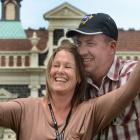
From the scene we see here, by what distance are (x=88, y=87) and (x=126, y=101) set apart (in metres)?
0.22

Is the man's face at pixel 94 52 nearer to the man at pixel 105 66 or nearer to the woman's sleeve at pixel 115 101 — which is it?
the man at pixel 105 66

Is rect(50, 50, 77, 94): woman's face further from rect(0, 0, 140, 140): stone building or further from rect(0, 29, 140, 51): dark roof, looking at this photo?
rect(0, 29, 140, 51): dark roof

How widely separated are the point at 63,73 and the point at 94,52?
0.53 ft

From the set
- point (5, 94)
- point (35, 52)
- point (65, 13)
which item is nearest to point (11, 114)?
point (5, 94)

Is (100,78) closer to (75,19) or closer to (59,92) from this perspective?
(59,92)

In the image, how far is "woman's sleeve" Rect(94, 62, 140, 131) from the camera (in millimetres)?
2137

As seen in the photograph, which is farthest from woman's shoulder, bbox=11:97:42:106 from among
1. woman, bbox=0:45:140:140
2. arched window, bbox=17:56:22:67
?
arched window, bbox=17:56:22:67

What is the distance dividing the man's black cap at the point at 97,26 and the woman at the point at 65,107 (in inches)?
3.2

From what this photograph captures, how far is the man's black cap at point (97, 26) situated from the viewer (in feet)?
7.49

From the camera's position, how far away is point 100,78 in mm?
2320

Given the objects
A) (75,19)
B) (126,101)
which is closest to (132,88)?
(126,101)

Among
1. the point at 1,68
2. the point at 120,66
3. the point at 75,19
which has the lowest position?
the point at 1,68

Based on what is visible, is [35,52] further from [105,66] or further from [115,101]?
[115,101]

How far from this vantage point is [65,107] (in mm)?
2211
